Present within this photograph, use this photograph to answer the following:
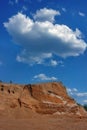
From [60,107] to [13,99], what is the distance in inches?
269

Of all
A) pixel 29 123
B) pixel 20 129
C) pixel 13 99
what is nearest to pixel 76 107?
pixel 13 99

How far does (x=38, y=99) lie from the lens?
1957 inches

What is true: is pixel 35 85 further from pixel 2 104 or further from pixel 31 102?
pixel 2 104

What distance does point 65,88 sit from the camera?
53531 millimetres

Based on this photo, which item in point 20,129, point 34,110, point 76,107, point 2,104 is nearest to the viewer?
point 20,129

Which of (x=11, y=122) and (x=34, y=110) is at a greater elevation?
(x=34, y=110)

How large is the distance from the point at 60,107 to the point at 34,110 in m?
3.76

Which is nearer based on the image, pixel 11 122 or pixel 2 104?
pixel 11 122

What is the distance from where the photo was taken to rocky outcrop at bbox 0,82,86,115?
46544mm

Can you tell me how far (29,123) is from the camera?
3809 centimetres

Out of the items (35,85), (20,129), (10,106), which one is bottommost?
(20,129)

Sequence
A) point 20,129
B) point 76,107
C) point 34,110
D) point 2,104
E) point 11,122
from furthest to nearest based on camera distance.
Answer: point 76,107, point 34,110, point 2,104, point 11,122, point 20,129

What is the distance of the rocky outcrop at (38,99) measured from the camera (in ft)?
153

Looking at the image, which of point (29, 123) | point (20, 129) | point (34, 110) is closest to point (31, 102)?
point (34, 110)
